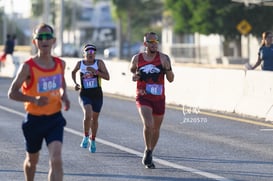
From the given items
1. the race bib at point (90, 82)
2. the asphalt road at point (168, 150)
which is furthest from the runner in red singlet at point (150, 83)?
the race bib at point (90, 82)

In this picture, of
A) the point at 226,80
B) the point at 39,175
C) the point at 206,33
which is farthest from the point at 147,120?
the point at 206,33

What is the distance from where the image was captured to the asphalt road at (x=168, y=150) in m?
11.9

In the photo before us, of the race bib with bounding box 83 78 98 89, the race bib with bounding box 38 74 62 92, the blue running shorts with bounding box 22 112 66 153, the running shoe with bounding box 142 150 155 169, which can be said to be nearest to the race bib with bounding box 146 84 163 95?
the running shoe with bounding box 142 150 155 169

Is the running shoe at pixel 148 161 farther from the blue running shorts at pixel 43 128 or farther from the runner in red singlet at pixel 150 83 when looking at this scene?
the blue running shorts at pixel 43 128

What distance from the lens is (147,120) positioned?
41.1 ft

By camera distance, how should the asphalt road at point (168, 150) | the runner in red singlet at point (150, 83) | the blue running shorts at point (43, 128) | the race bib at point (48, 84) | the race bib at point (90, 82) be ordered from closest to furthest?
the race bib at point (48, 84), the blue running shorts at point (43, 128), the asphalt road at point (168, 150), the runner in red singlet at point (150, 83), the race bib at point (90, 82)

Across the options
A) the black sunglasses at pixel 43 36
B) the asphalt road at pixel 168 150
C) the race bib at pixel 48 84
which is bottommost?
the asphalt road at pixel 168 150

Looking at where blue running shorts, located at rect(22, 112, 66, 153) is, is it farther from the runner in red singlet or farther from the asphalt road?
the runner in red singlet

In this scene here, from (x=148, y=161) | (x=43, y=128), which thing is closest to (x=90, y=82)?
(x=148, y=161)

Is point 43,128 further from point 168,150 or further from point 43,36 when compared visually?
point 168,150

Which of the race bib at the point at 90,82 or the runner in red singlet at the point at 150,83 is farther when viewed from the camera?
the race bib at the point at 90,82

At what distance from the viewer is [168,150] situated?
1449 centimetres

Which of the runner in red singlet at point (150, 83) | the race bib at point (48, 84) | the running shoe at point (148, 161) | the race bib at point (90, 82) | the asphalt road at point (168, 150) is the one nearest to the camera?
the race bib at point (48, 84)

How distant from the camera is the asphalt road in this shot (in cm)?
1189
